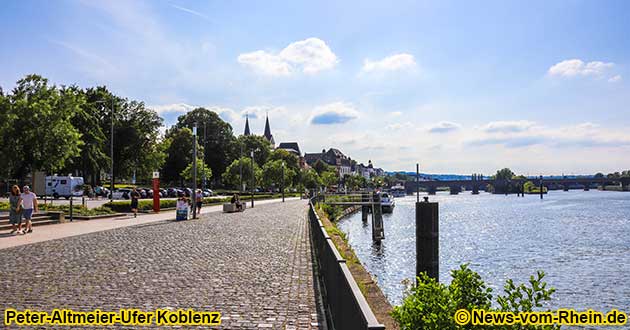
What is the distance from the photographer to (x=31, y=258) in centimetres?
1234

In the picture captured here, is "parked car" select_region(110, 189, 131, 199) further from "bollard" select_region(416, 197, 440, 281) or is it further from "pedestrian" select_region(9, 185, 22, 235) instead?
"bollard" select_region(416, 197, 440, 281)

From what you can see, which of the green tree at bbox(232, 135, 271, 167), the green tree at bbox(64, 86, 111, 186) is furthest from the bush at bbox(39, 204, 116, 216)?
the green tree at bbox(232, 135, 271, 167)

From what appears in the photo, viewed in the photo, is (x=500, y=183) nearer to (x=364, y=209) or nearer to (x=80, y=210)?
(x=364, y=209)

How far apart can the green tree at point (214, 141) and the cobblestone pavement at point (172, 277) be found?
7992cm

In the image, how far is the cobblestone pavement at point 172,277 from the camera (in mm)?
7410

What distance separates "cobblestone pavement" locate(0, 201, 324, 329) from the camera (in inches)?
292

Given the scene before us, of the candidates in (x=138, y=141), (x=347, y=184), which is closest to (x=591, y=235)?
(x=138, y=141)

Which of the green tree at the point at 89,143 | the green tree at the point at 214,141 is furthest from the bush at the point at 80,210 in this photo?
the green tree at the point at 214,141

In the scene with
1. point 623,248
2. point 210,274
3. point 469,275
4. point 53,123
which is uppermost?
point 53,123

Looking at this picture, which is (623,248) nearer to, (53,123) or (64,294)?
(64,294)

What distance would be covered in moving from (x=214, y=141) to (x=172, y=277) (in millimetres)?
88152

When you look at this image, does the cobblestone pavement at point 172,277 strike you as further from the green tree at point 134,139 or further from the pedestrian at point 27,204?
the green tree at point 134,139

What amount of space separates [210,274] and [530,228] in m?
37.4

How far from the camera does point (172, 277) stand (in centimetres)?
983
